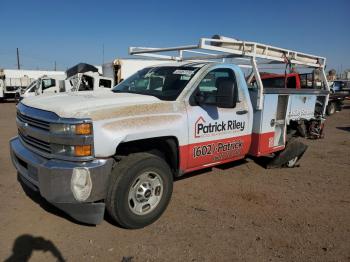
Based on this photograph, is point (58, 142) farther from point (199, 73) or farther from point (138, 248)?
point (199, 73)

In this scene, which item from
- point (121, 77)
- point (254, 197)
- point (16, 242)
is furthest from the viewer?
point (121, 77)

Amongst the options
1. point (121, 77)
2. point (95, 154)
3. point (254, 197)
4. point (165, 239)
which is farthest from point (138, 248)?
point (121, 77)

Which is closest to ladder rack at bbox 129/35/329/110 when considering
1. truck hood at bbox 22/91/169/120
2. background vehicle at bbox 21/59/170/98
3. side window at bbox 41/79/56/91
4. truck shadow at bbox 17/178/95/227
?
truck hood at bbox 22/91/169/120

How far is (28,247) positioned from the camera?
333 cm

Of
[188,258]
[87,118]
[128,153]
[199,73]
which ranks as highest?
[199,73]

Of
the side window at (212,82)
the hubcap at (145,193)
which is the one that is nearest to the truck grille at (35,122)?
the hubcap at (145,193)

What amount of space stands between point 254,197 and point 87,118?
2857 millimetres

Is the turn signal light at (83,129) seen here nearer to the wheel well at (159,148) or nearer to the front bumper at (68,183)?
the front bumper at (68,183)

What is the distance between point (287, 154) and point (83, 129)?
4370mm

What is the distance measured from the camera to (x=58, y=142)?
10.5 ft

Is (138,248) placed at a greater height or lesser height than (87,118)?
lesser

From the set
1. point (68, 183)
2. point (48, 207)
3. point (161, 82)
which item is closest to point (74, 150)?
point (68, 183)

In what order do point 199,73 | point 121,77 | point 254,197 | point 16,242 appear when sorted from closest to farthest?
point 16,242 < point 199,73 < point 254,197 < point 121,77

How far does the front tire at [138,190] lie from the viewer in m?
3.45
